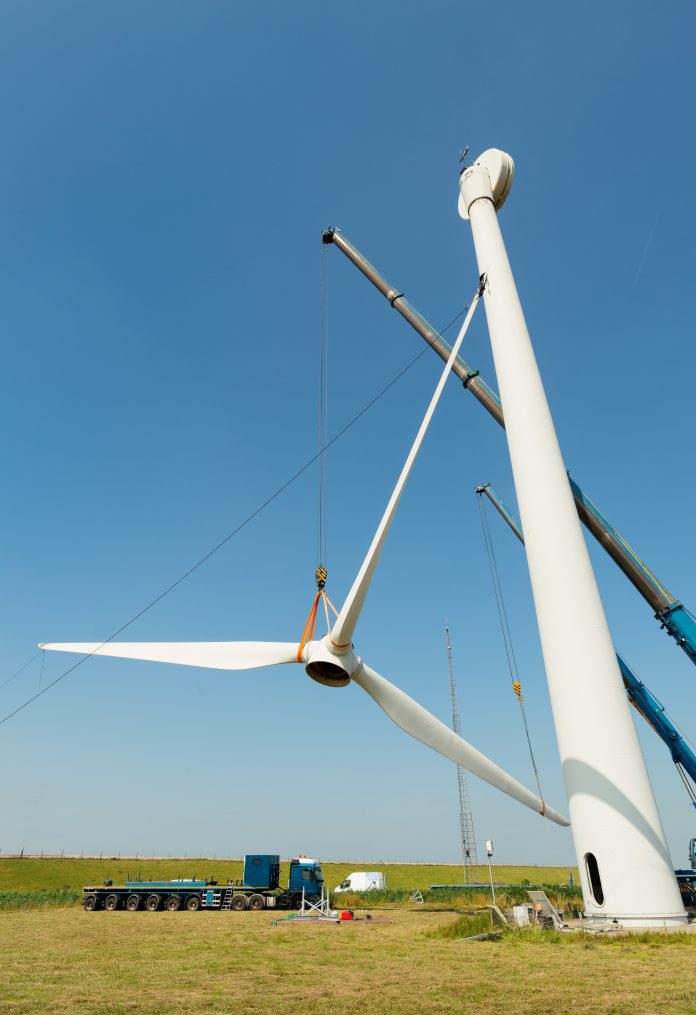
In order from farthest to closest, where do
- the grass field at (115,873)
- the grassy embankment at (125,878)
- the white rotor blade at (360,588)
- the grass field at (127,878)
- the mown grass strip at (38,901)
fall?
the grass field at (115,873) < the grassy embankment at (125,878) < the grass field at (127,878) < the mown grass strip at (38,901) < the white rotor blade at (360,588)

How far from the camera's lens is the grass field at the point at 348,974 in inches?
422

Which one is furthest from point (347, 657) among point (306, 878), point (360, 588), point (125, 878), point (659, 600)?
point (125, 878)

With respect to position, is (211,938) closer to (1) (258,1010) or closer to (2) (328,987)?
(2) (328,987)

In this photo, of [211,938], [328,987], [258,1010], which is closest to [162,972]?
[328,987]

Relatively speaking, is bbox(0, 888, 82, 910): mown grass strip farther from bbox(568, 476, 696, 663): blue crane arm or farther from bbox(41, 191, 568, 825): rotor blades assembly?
bbox(568, 476, 696, 663): blue crane arm

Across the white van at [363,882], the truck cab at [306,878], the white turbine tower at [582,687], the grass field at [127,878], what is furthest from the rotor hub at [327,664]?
the white van at [363,882]

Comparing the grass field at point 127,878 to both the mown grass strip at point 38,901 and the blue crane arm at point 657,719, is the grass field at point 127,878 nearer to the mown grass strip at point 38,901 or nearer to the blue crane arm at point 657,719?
the mown grass strip at point 38,901

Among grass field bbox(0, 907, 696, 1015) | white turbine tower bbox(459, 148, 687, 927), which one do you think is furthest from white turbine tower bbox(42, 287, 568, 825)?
grass field bbox(0, 907, 696, 1015)

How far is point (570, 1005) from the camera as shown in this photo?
10.3 metres

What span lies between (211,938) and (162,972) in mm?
9543

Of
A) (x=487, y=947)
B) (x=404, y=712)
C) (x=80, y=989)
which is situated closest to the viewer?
(x=80, y=989)

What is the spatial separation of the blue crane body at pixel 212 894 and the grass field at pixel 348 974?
1756cm

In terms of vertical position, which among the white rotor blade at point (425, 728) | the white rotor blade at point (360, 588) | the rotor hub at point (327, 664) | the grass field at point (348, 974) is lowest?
the grass field at point (348, 974)

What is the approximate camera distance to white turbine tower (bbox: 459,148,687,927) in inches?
619
